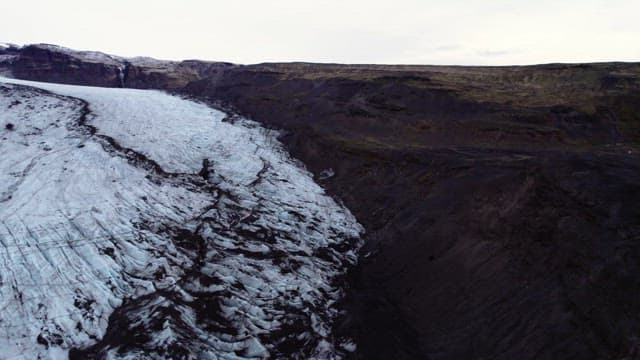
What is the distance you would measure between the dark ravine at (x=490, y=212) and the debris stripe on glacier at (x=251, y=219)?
0.90 m

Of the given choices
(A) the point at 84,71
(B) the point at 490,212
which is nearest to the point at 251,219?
(B) the point at 490,212

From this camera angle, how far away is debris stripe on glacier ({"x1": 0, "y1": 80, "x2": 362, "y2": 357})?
478 inches

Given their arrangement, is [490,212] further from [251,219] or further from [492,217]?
[251,219]

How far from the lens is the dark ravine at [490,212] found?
33.3 ft

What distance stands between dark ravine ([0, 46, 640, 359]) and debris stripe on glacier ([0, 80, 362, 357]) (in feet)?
2.96

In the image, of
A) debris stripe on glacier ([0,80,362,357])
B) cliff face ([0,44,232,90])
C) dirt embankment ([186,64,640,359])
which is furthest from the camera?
cliff face ([0,44,232,90])

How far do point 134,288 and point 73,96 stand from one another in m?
22.1

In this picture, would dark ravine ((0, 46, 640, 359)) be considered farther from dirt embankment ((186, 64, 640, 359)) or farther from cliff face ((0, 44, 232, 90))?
cliff face ((0, 44, 232, 90))

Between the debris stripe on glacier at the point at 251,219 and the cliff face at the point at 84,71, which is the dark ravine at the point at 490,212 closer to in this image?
the debris stripe on glacier at the point at 251,219

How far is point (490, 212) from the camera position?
45.4 ft

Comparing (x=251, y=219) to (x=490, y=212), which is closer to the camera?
(x=490, y=212)

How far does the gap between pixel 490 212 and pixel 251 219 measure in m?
7.34

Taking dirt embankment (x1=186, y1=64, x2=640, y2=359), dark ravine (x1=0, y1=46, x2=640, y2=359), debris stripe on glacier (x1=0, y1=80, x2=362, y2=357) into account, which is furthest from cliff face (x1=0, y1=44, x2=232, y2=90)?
dirt embankment (x1=186, y1=64, x2=640, y2=359)

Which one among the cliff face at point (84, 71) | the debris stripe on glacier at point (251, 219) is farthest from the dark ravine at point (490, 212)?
the cliff face at point (84, 71)
